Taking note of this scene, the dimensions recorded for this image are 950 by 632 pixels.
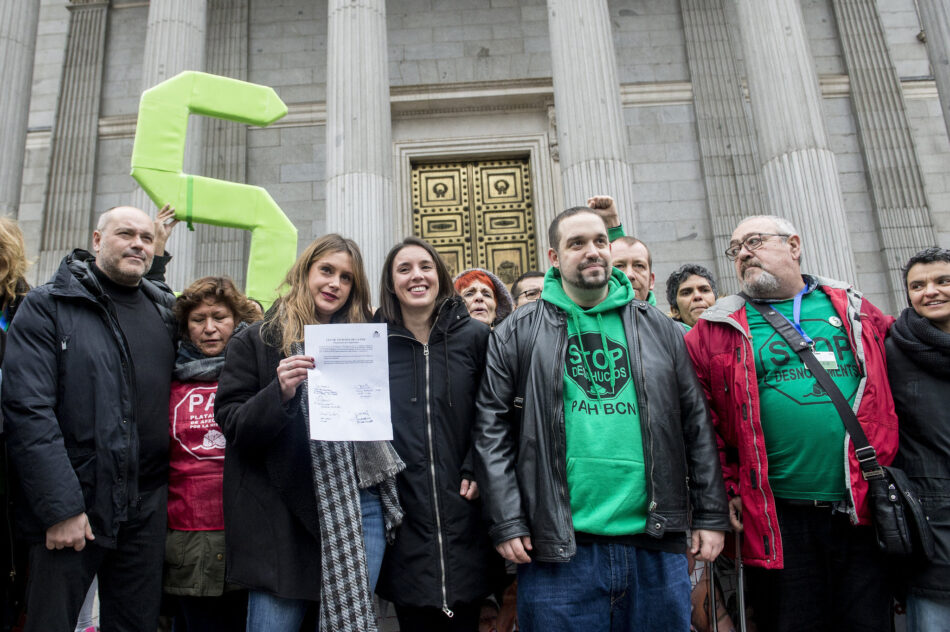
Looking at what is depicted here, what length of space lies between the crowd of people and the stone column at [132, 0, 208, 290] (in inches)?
253

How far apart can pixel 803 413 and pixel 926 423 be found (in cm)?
58

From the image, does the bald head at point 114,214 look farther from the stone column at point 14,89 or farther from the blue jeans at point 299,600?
the stone column at point 14,89

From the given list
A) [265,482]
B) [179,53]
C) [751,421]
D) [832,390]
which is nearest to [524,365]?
[751,421]

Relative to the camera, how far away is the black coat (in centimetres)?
254

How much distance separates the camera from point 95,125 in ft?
39.5

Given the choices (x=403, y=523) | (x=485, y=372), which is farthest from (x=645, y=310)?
(x=403, y=523)

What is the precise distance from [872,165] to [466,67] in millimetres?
7981

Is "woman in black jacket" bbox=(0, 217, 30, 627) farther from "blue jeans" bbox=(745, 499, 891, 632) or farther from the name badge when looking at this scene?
the name badge

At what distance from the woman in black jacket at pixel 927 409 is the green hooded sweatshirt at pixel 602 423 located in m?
1.40

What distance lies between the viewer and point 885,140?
11898 millimetres

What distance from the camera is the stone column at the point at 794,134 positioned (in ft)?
28.9

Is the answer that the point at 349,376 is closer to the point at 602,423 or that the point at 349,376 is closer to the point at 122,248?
the point at 602,423

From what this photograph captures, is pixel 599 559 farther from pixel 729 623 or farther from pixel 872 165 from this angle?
pixel 872 165

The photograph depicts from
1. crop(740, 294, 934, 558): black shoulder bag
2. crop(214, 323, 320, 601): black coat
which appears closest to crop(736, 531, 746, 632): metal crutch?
crop(740, 294, 934, 558): black shoulder bag
